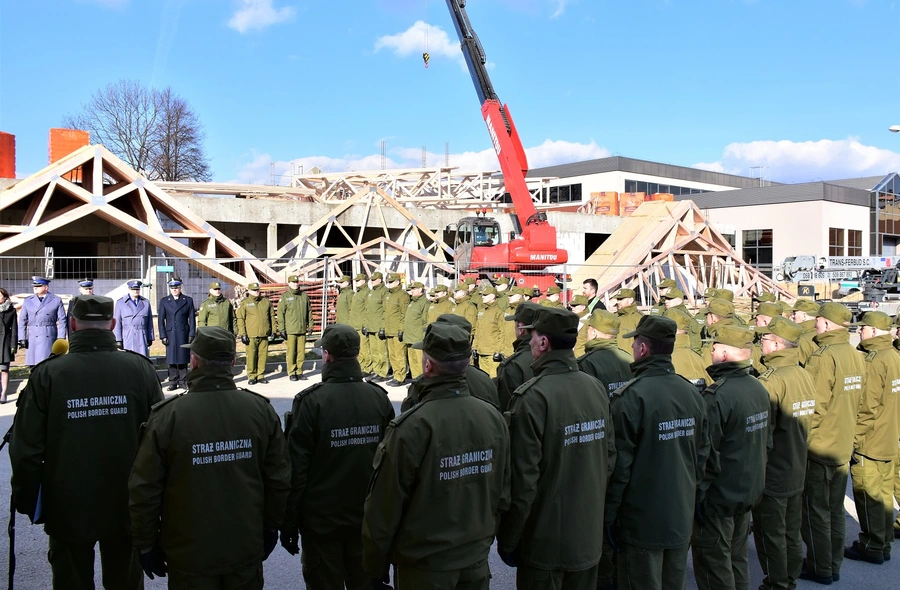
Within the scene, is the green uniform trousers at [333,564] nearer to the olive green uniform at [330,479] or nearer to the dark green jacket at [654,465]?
the olive green uniform at [330,479]

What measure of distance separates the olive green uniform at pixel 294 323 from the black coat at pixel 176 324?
5.50 ft

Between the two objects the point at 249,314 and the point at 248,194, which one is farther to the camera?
the point at 248,194

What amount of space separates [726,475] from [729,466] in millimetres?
61

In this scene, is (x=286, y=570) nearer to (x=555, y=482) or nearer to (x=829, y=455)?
(x=555, y=482)

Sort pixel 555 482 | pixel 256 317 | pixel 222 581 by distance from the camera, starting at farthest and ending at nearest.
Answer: pixel 256 317
pixel 555 482
pixel 222 581

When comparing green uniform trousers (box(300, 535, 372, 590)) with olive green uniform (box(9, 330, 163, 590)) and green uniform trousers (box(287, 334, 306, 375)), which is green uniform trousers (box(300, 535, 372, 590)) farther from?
green uniform trousers (box(287, 334, 306, 375))

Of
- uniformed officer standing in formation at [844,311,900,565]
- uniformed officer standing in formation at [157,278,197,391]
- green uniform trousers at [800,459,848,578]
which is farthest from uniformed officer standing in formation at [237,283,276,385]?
uniformed officer standing in formation at [844,311,900,565]

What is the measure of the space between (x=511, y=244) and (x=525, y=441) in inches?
553

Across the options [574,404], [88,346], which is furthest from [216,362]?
[574,404]

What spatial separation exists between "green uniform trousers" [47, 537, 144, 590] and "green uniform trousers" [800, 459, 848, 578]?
14.8 feet

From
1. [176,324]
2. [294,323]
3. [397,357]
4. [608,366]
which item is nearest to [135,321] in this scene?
[176,324]

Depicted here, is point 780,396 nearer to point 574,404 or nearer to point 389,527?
point 574,404

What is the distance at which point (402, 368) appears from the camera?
39.6 ft

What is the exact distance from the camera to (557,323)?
3539mm
